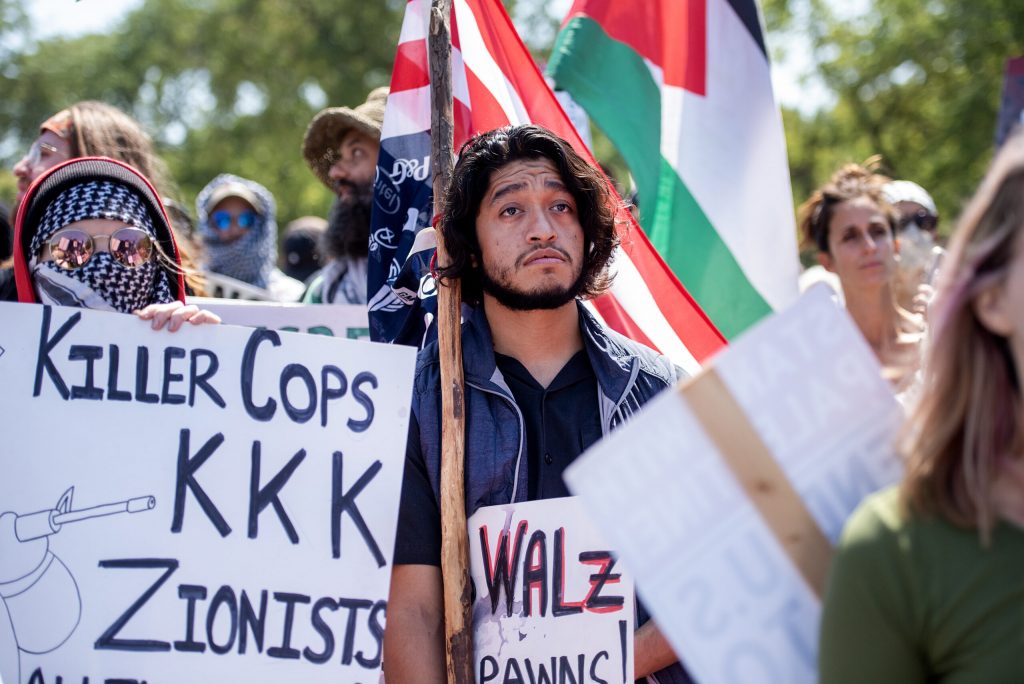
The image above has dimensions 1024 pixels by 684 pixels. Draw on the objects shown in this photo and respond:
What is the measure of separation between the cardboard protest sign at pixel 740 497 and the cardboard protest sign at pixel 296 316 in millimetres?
2213

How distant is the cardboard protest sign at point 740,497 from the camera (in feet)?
5.69

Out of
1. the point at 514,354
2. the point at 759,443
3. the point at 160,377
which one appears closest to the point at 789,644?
the point at 759,443

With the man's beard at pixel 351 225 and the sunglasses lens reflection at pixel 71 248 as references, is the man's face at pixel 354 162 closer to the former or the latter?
the man's beard at pixel 351 225

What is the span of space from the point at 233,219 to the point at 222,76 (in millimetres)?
17078

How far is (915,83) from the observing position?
17.9 m

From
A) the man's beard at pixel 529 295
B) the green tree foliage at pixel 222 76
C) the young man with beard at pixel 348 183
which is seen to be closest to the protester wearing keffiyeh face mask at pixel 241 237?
the young man with beard at pixel 348 183

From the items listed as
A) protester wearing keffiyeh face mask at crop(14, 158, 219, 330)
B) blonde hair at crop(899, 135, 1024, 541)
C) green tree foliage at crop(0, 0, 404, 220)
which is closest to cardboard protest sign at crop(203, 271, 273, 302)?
protester wearing keffiyeh face mask at crop(14, 158, 219, 330)

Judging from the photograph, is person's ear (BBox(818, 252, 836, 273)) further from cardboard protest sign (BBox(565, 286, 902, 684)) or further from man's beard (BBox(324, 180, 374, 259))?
cardboard protest sign (BBox(565, 286, 902, 684))

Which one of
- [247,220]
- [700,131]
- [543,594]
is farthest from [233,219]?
[543,594]

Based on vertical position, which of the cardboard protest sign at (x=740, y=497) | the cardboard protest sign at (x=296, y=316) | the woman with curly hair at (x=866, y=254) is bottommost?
the cardboard protest sign at (x=740, y=497)

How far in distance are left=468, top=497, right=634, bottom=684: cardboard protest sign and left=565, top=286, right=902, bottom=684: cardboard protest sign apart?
0.90m

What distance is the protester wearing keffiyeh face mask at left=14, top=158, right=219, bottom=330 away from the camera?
114 inches

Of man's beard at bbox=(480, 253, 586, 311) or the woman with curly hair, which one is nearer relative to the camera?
man's beard at bbox=(480, 253, 586, 311)

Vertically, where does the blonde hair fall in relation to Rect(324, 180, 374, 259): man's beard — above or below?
below
